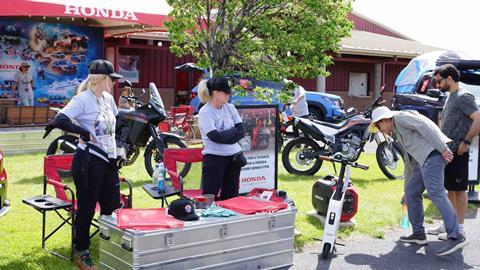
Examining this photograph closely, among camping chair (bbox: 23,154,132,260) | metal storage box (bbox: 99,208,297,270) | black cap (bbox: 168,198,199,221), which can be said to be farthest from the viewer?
camping chair (bbox: 23,154,132,260)

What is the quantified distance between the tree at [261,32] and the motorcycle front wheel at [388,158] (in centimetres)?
343

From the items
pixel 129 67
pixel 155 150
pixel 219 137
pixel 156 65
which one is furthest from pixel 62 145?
pixel 156 65

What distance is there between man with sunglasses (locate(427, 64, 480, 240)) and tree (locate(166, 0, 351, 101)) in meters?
1.37

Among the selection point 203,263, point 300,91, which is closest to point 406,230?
point 203,263

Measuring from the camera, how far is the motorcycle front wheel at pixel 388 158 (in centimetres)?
1043

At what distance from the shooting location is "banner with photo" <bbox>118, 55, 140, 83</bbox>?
21.8 meters

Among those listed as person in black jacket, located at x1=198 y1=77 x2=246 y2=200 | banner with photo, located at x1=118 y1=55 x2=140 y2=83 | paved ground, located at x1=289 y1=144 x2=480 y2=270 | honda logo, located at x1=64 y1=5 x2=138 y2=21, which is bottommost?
paved ground, located at x1=289 y1=144 x2=480 y2=270

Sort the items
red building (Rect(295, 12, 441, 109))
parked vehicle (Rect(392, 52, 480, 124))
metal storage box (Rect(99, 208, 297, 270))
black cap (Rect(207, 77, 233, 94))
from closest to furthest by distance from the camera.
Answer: metal storage box (Rect(99, 208, 297, 270))
black cap (Rect(207, 77, 233, 94))
parked vehicle (Rect(392, 52, 480, 124))
red building (Rect(295, 12, 441, 109))

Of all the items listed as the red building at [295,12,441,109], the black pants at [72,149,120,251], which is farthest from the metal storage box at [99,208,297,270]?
the red building at [295,12,441,109]

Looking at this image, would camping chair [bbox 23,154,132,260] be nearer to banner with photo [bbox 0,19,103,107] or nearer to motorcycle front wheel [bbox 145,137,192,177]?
motorcycle front wheel [bbox 145,137,192,177]

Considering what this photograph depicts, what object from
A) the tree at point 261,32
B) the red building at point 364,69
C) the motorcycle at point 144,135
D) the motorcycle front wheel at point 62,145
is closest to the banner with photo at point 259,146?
the tree at point 261,32

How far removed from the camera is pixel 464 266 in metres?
5.86

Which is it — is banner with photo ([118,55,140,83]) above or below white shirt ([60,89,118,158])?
above

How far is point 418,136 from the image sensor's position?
6.27 m
